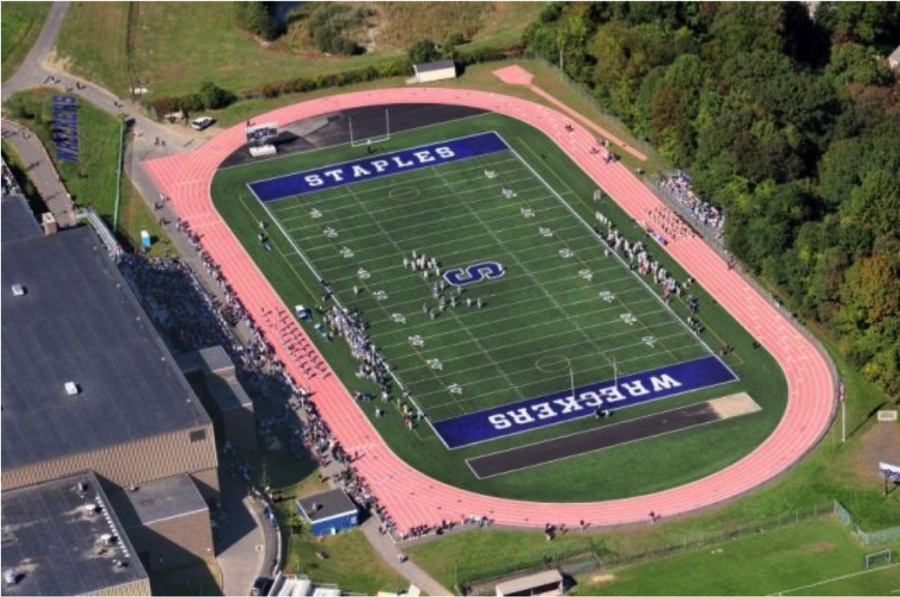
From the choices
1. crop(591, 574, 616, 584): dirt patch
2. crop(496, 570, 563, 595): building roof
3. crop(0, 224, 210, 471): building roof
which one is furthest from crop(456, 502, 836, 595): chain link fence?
crop(0, 224, 210, 471): building roof

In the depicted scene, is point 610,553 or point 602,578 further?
point 610,553

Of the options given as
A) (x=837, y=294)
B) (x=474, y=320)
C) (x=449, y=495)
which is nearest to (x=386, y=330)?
(x=474, y=320)

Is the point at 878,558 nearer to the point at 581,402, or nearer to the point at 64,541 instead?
the point at 581,402

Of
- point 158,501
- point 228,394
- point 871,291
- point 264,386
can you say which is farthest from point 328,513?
point 871,291

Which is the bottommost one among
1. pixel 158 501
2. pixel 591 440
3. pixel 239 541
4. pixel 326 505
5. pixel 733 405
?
pixel 239 541

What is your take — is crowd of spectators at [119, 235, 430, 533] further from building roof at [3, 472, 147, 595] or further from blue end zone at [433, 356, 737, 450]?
building roof at [3, 472, 147, 595]

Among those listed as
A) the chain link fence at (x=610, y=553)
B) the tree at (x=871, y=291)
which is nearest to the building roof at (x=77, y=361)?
the chain link fence at (x=610, y=553)

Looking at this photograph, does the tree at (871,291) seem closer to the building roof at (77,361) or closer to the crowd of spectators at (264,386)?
the crowd of spectators at (264,386)
